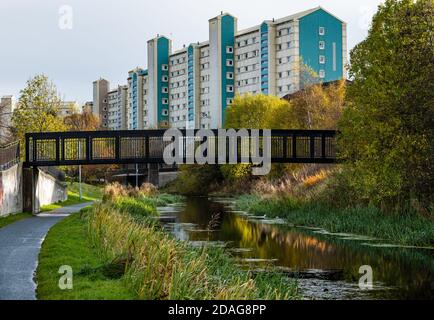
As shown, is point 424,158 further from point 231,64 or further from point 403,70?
point 231,64

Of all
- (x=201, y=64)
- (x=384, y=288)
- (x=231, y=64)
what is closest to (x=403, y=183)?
(x=384, y=288)

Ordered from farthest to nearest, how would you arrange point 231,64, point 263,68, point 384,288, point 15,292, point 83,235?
point 231,64 → point 263,68 → point 83,235 → point 384,288 → point 15,292

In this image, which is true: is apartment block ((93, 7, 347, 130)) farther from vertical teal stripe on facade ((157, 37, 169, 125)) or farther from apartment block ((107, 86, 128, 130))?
apartment block ((107, 86, 128, 130))

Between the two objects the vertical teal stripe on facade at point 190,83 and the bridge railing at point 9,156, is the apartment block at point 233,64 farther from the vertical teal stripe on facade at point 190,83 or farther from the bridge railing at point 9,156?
the bridge railing at point 9,156

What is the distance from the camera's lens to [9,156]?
1548 inches

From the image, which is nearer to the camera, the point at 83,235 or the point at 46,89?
the point at 83,235

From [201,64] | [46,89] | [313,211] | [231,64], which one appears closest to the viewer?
[313,211]

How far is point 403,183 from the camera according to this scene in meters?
31.5

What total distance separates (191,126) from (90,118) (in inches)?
733

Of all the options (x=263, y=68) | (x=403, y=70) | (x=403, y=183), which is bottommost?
(x=403, y=183)

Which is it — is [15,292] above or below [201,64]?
below

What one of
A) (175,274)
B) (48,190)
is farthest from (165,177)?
(175,274)

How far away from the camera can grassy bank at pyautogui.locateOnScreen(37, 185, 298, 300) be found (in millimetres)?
13367

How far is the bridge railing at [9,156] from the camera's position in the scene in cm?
3684
